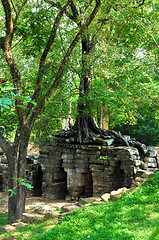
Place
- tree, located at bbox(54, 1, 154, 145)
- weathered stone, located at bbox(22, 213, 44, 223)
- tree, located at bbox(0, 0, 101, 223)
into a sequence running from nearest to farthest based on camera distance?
weathered stone, located at bbox(22, 213, 44, 223)
tree, located at bbox(0, 0, 101, 223)
tree, located at bbox(54, 1, 154, 145)

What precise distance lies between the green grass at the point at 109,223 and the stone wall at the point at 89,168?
11.5 feet

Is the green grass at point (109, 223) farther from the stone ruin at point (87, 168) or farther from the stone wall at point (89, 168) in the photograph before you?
the stone wall at point (89, 168)

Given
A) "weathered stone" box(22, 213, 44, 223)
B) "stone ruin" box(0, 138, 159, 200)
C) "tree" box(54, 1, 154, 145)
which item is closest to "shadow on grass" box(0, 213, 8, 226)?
"stone ruin" box(0, 138, 159, 200)

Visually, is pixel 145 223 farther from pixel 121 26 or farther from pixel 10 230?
pixel 121 26

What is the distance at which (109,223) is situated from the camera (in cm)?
533

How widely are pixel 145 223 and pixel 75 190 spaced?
752cm

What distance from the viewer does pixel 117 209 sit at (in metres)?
6.14

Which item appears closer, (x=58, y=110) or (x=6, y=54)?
(x=6, y=54)

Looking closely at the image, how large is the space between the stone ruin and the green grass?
2.27m

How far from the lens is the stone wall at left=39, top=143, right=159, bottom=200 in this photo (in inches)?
421

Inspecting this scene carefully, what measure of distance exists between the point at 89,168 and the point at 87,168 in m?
0.11

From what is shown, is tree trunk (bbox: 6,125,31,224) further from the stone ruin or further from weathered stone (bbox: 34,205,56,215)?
the stone ruin

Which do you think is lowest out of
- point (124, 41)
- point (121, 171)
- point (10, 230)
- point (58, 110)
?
point (10, 230)

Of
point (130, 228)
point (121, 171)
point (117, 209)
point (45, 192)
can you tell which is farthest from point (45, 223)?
point (45, 192)
